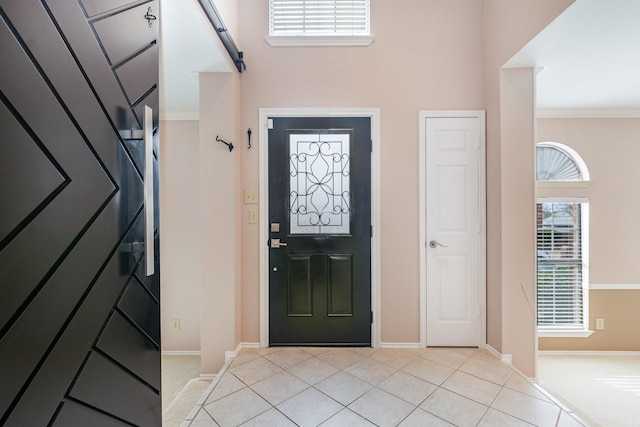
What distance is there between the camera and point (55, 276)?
A: 2.25ft

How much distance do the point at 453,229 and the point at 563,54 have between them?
1593 mm

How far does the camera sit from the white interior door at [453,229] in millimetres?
2457

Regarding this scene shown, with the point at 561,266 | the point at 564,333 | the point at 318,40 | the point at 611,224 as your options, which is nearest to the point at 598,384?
the point at 564,333

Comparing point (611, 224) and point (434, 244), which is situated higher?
point (611, 224)

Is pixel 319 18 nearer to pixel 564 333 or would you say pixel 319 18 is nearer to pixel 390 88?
pixel 390 88

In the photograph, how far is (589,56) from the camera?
218cm

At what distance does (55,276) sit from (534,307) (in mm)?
2966

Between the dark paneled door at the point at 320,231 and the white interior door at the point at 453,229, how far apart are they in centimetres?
57

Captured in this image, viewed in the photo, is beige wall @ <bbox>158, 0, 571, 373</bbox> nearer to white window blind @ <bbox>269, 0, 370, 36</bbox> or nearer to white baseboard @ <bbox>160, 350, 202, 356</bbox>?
white window blind @ <bbox>269, 0, 370, 36</bbox>

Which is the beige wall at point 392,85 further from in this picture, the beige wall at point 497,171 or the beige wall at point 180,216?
the beige wall at point 180,216

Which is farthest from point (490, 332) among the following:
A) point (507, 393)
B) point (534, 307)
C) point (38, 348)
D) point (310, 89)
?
point (38, 348)

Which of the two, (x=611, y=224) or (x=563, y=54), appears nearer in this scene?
(x=563, y=54)

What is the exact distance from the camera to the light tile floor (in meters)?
1.59

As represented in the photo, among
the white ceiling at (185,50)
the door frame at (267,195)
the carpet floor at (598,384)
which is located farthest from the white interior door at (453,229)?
the white ceiling at (185,50)
